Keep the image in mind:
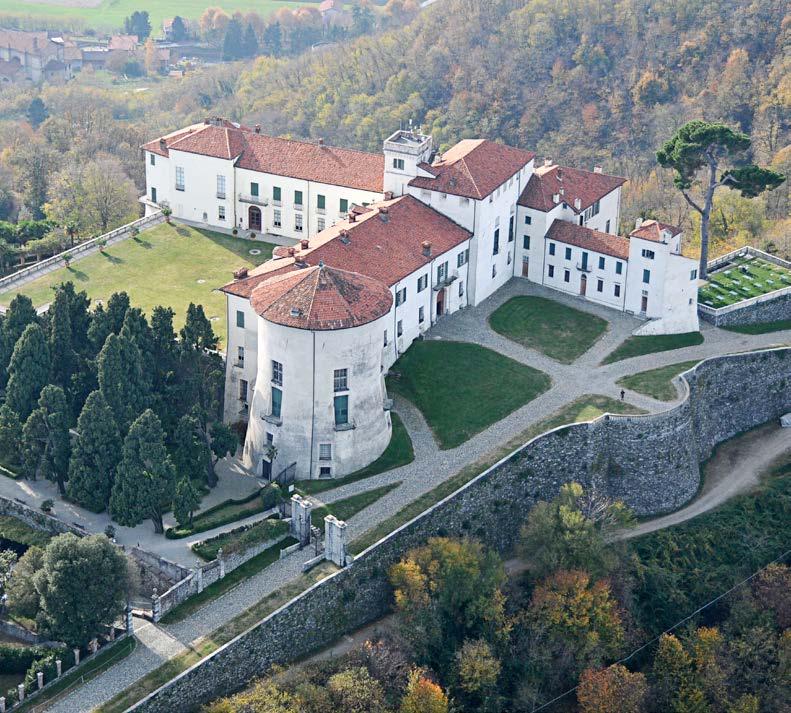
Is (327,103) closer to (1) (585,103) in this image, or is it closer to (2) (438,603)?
(1) (585,103)

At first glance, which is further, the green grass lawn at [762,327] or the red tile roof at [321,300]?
the green grass lawn at [762,327]

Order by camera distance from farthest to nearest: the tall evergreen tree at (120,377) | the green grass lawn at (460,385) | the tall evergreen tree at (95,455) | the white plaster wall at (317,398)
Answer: the green grass lawn at (460,385), the tall evergreen tree at (120,377), the white plaster wall at (317,398), the tall evergreen tree at (95,455)

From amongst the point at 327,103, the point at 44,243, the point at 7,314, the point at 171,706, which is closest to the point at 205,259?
the point at 44,243

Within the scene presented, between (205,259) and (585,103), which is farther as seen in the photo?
(585,103)

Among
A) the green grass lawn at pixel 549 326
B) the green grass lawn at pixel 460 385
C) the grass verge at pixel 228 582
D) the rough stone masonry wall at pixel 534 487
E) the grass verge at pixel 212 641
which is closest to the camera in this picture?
the grass verge at pixel 212 641

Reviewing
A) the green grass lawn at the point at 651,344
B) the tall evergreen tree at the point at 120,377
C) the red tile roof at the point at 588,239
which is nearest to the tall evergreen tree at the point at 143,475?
the tall evergreen tree at the point at 120,377

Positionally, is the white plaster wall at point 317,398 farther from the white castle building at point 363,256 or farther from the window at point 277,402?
the window at point 277,402

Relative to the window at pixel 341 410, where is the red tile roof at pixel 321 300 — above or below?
above
